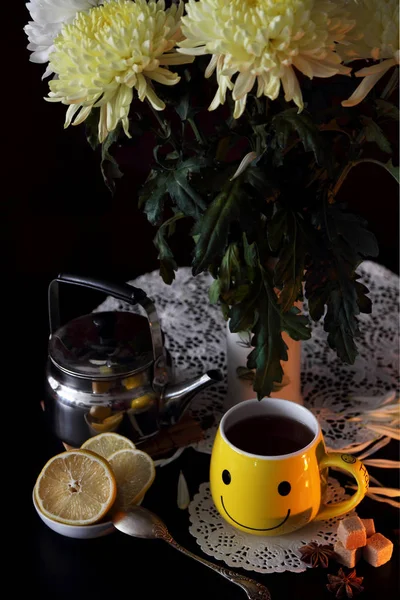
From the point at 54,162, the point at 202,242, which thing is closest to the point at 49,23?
the point at 202,242

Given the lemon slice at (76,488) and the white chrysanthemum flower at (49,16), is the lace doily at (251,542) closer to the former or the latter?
the lemon slice at (76,488)

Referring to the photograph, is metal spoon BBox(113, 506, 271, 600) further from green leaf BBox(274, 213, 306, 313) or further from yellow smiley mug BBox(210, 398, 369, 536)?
green leaf BBox(274, 213, 306, 313)

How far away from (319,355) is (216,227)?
1.47 ft

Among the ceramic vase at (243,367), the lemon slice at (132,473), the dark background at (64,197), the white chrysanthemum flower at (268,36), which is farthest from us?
the dark background at (64,197)

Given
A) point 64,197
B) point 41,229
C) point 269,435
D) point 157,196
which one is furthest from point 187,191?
point 64,197

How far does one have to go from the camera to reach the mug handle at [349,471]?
76 centimetres

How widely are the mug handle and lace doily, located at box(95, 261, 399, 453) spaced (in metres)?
0.13

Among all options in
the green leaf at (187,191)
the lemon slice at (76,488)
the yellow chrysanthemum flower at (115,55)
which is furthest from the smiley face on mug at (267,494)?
the yellow chrysanthemum flower at (115,55)

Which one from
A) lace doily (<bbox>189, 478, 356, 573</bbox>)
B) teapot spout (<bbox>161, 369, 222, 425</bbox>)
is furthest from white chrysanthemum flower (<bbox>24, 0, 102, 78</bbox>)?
lace doily (<bbox>189, 478, 356, 573</bbox>)

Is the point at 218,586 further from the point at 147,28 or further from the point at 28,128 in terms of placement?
the point at 28,128

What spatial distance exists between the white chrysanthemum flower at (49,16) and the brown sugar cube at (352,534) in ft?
1.70

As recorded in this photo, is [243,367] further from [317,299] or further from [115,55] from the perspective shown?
[115,55]

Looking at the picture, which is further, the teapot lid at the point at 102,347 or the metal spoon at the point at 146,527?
the teapot lid at the point at 102,347

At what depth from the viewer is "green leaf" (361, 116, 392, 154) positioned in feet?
2.36
